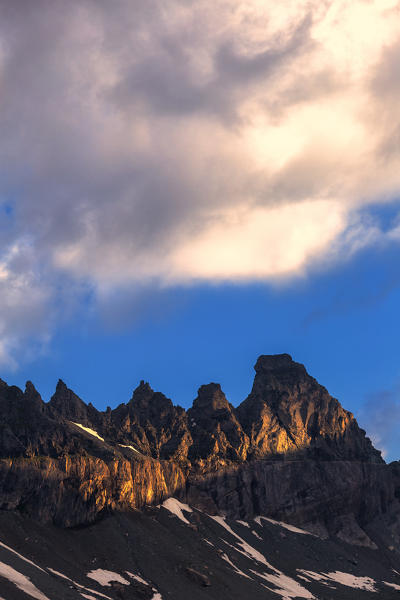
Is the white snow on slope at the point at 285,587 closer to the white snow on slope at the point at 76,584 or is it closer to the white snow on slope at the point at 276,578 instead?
the white snow on slope at the point at 276,578

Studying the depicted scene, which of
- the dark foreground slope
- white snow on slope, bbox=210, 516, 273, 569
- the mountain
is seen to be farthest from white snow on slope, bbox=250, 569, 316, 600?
white snow on slope, bbox=210, 516, 273, 569

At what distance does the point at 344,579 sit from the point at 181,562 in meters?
57.5

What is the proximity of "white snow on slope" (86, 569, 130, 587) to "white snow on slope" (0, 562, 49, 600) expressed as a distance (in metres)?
21.3

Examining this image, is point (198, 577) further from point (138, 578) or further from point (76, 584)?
point (76, 584)

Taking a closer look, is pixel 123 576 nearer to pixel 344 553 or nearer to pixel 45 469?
pixel 45 469

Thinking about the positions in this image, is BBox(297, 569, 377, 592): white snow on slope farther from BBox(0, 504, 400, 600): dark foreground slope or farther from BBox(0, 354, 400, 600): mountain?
BBox(0, 354, 400, 600): mountain

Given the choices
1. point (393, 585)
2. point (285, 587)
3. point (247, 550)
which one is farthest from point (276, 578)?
point (393, 585)

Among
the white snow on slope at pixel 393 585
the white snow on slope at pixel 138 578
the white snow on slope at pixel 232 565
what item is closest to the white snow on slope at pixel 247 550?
the white snow on slope at pixel 232 565

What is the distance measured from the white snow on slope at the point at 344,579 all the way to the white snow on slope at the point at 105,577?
6377 cm

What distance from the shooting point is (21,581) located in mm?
86250

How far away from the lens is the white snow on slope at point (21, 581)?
8250 cm

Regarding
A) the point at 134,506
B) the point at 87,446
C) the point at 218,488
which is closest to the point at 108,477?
the point at 134,506

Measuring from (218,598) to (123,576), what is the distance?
20.0 meters

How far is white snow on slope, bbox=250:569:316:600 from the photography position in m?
134
